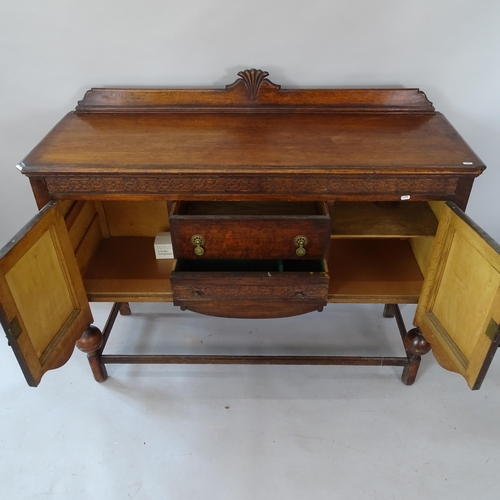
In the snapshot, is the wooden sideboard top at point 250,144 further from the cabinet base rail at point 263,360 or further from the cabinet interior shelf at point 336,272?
the cabinet base rail at point 263,360

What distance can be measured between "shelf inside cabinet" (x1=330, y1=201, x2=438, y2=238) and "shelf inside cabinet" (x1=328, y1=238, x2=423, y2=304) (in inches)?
6.9

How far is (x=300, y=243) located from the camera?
1201 mm

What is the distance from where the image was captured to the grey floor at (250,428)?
1.31 meters

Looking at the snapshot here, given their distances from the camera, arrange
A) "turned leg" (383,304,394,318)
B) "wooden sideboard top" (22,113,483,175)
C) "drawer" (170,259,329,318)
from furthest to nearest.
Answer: "turned leg" (383,304,394,318), "drawer" (170,259,329,318), "wooden sideboard top" (22,113,483,175)

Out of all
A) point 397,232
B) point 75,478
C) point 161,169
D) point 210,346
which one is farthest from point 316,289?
point 75,478

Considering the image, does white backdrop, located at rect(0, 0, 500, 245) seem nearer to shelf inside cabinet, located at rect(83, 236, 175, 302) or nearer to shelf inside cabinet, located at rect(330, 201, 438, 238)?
shelf inside cabinet, located at rect(330, 201, 438, 238)

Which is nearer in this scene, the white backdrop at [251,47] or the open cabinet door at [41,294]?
the open cabinet door at [41,294]

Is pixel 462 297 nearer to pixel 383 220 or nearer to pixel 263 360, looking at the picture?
pixel 383 220

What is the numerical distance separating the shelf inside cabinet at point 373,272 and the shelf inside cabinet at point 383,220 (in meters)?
0.17

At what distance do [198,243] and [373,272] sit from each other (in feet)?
1.92

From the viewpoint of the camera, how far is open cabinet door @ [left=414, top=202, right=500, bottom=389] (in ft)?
3.37

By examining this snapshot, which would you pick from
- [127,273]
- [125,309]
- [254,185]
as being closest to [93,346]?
[127,273]

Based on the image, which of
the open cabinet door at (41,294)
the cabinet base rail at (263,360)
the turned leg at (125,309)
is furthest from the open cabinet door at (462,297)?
the turned leg at (125,309)

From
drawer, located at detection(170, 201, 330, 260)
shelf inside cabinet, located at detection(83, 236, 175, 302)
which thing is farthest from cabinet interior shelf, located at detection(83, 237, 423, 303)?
drawer, located at detection(170, 201, 330, 260)
